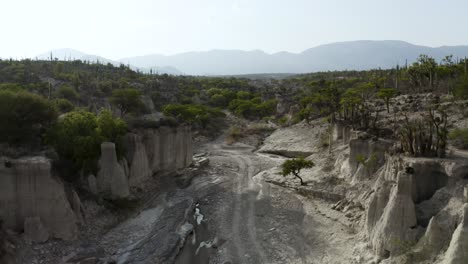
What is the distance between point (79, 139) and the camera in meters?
27.1

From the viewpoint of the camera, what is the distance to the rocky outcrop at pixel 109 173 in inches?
1103

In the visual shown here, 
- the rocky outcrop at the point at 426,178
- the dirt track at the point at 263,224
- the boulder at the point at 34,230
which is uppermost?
the rocky outcrop at the point at 426,178

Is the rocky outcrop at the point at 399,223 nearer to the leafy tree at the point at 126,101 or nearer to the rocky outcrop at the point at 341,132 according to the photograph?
the rocky outcrop at the point at 341,132

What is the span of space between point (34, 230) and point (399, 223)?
18.5 meters

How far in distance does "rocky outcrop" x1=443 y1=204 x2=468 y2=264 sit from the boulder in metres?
19.3

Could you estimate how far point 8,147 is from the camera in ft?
81.4

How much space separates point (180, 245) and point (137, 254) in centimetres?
290

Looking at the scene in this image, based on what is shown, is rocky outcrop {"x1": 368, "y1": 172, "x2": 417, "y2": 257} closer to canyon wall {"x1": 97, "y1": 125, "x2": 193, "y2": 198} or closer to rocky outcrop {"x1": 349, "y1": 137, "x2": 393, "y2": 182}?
rocky outcrop {"x1": 349, "y1": 137, "x2": 393, "y2": 182}

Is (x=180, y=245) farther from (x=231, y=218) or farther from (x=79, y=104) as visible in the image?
(x=79, y=104)

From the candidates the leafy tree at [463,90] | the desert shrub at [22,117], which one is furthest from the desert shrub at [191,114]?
the leafy tree at [463,90]

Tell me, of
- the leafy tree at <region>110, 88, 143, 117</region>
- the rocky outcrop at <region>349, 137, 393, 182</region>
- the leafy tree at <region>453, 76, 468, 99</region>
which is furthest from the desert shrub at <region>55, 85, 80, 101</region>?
the leafy tree at <region>453, 76, 468, 99</region>

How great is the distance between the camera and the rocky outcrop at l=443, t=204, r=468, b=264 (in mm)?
15914

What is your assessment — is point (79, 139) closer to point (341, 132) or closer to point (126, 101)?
point (341, 132)

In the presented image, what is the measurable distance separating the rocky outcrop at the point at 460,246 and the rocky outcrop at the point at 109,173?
20374 millimetres
